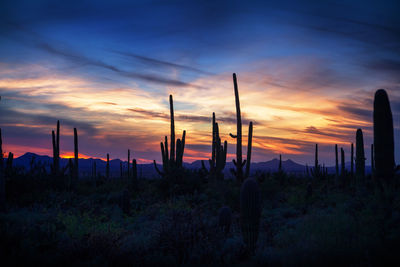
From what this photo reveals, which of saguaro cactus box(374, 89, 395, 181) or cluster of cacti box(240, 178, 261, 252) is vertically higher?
saguaro cactus box(374, 89, 395, 181)

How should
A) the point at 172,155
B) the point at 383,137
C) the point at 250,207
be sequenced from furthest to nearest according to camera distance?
the point at 172,155, the point at 383,137, the point at 250,207

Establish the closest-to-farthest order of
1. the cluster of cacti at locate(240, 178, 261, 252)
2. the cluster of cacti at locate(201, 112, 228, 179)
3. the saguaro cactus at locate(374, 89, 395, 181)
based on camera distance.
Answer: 1. the cluster of cacti at locate(240, 178, 261, 252)
2. the saguaro cactus at locate(374, 89, 395, 181)
3. the cluster of cacti at locate(201, 112, 228, 179)

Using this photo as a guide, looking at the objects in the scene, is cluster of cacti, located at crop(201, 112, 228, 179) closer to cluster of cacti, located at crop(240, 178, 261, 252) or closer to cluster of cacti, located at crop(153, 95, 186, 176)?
cluster of cacti, located at crop(153, 95, 186, 176)

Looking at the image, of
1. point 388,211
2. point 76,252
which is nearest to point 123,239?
point 76,252

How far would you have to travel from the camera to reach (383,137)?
14.4 meters

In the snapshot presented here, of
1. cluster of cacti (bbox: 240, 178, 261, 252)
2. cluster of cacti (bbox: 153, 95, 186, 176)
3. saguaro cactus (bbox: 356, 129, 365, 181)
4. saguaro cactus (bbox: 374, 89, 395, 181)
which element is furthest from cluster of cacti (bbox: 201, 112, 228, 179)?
cluster of cacti (bbox: 240, 178, 261, 252)

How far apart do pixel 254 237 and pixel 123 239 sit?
373cm

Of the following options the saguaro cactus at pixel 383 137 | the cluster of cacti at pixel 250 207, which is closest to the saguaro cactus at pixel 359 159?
the saguaro cactus at pixel 383 137

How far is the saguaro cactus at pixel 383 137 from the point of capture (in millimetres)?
14047

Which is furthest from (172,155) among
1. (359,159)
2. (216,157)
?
(359,159)

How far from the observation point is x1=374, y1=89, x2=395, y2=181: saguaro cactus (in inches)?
553

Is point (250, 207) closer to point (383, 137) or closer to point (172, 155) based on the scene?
point (383, 137)

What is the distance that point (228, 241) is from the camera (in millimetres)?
9672

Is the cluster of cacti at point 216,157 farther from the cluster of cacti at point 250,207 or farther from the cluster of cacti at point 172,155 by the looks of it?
the cluster of cacti at point 250,207
